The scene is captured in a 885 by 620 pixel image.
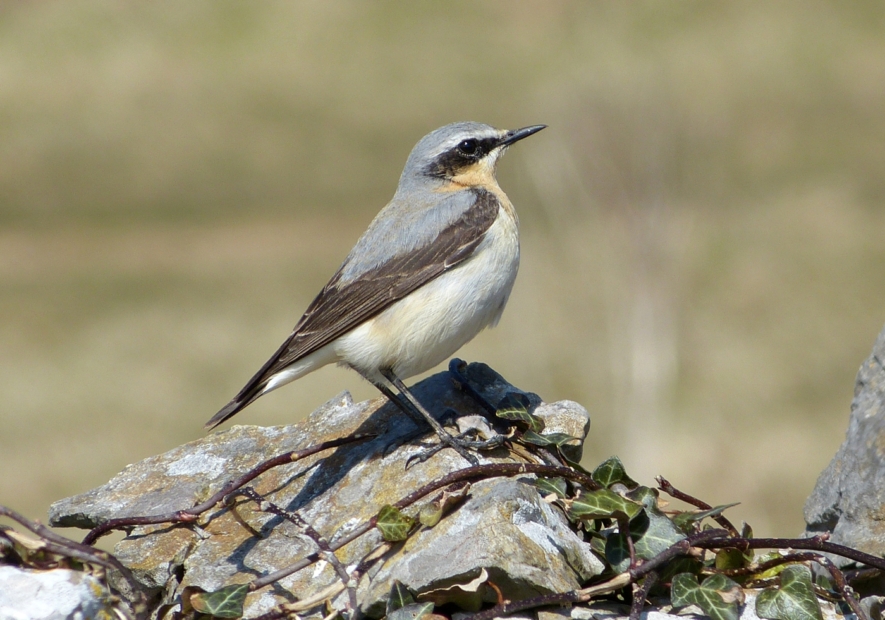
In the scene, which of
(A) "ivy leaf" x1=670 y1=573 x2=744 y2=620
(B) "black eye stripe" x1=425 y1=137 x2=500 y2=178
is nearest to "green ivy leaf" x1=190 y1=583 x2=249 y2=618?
(A) "ivy leaf" x1=670 y1=573 x2=744 y2=620

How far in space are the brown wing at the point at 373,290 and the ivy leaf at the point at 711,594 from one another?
2742mm

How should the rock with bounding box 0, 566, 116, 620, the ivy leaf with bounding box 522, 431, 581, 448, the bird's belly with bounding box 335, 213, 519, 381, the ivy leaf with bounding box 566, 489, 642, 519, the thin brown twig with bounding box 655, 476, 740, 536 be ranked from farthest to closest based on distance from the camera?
the bird's belly with bounding box 335, 213, 519, 381 → the ivy leaf with bounding box 522, 431, 581, 448 → the thin brown twig with bounding box 655, 476, 740, 536 → the ivy leaf with bounding box 566, 489, 642, 519 → the rock with bounding box 0, 566, 116, 620

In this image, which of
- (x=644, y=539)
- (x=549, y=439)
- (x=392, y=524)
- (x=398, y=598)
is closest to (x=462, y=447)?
(x=549, y=439)

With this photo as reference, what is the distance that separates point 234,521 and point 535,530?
1746 millimetres

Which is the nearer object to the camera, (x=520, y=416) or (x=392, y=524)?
(x=392, y=524)

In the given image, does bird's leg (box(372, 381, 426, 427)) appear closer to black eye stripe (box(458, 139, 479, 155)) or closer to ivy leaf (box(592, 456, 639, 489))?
ivy leaf (box(592, 456, 639, 489))

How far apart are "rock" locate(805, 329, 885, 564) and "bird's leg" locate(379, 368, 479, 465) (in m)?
1.81

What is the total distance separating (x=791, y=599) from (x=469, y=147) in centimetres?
428

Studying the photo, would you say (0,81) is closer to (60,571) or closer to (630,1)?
(630,1)

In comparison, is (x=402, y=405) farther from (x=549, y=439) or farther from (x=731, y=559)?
(x=731, y=559)

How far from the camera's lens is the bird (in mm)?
6008

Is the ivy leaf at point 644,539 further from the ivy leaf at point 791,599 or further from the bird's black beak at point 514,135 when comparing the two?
the bird's black beak at point 514,135

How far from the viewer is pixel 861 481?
4504mm

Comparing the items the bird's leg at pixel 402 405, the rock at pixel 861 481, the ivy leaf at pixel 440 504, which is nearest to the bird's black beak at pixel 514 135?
the bird's leg at pixel 402 405
